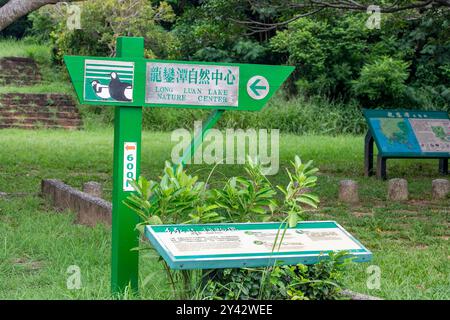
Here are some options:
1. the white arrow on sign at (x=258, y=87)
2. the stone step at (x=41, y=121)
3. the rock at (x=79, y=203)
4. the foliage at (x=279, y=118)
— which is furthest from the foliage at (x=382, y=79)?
the white arrow on sign at (x=258, y=87)

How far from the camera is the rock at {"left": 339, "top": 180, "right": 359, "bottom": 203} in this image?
10.8 metres

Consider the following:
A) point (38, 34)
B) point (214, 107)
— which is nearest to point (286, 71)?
point (214, 107)

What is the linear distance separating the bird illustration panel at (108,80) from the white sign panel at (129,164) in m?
0.29

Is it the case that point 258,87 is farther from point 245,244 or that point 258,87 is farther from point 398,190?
point 398,190

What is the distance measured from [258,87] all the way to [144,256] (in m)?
1.25

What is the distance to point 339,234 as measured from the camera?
4.72 meters

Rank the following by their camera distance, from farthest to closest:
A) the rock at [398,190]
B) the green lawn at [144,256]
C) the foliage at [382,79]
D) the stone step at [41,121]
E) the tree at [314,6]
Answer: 1. the foliage at [382,79]
2. the stone step at [41,121]
3. the tree at [314,6]
4. the rock at [398,190]
5. the green lawn at [144,256]

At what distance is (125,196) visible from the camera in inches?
199

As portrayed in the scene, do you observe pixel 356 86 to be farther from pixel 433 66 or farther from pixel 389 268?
pixel 389 268

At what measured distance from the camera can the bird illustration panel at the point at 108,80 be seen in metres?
4.87
